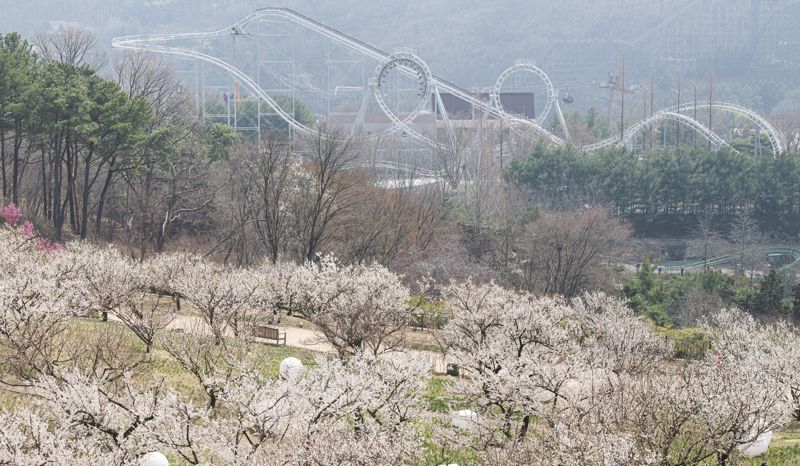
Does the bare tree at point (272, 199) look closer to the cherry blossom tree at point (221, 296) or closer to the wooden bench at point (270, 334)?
the wooden bench at point (270, 334)

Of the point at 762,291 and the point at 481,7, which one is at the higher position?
the point at 481,7

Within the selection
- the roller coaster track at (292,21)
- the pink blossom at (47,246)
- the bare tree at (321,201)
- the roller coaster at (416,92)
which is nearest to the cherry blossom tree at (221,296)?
the pink blossom at (47,246)

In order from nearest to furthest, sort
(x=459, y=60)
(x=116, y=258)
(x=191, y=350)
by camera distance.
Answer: (x=191, y=350), (x=116, y=258), (x=459, y=60)

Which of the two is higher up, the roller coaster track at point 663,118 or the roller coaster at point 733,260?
the roller coaster track at point 663,118

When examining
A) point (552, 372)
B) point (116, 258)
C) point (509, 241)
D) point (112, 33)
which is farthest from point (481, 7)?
point (552, 372)

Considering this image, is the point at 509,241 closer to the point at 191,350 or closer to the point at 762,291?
the point at 762,291

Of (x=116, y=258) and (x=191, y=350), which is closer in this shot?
(x=191, y=350)

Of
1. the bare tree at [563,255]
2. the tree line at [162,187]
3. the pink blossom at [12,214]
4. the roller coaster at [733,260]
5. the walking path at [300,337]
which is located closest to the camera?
the walking path at [300,337]

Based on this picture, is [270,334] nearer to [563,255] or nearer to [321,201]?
[321,201]

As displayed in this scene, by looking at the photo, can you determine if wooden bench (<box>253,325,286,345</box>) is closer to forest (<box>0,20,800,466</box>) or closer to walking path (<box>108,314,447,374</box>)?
forest (<box>0,20,800,466</box>)

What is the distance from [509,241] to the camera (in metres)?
36.6

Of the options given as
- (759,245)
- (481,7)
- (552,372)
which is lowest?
(759,245)

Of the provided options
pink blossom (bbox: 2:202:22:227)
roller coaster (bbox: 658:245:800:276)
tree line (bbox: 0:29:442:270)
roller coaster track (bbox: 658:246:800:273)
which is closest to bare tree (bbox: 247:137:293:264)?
tree line (bbox: 0:29:442:270)

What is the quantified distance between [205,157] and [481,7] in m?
129
